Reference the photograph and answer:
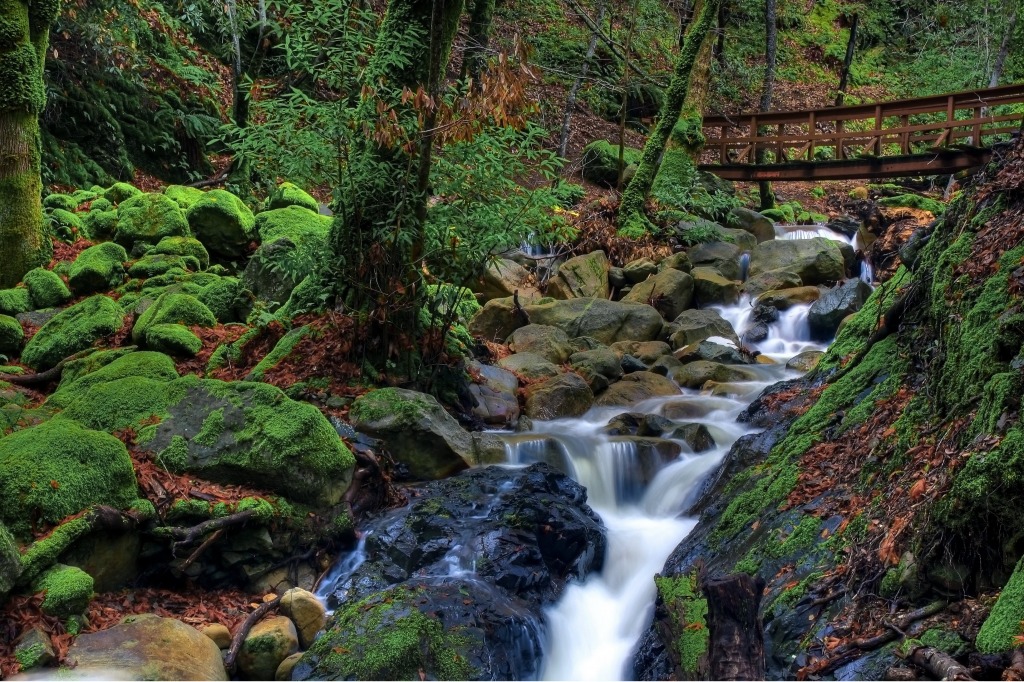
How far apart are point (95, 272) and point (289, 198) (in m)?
2.90

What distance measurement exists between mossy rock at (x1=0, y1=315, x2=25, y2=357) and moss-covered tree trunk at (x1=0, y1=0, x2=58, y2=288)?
5.67 ft

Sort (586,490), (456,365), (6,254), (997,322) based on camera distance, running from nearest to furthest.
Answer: (997,322) → (586,490) → (456,365) → (6,254)

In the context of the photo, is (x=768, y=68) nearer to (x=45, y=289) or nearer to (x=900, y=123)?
(x=900, y=123)

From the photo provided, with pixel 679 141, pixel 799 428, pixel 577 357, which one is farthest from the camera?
pixel 679 141

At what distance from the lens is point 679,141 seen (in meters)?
18.1

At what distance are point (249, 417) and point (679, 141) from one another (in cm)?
1389

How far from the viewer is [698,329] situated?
13.3m

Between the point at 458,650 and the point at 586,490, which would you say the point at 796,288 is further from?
the point at 458,650

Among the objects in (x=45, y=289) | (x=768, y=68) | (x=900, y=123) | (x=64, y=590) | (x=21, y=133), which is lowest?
(x=64, y=590)

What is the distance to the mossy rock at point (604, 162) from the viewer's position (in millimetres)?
20109

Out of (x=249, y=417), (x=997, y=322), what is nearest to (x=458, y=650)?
(x=249, y=417)

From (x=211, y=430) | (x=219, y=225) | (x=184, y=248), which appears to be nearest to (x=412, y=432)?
(x=211, y=430)

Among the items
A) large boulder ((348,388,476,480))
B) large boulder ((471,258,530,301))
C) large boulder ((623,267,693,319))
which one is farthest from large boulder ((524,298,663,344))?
large boulder ((348,388,476,480))

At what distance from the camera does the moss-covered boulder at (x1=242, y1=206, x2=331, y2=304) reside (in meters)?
8.60
